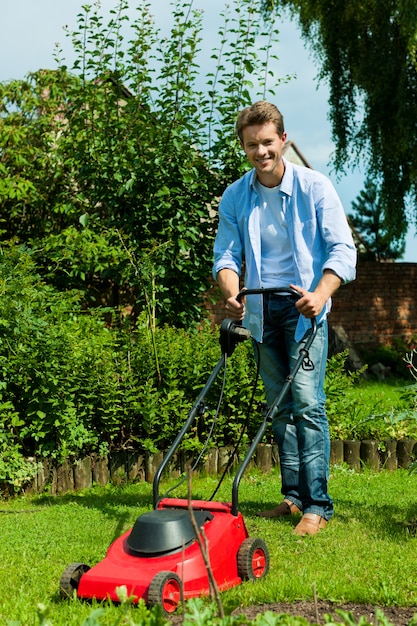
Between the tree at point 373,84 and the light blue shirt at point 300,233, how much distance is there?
460 inches

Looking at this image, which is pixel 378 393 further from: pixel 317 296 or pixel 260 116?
pixel 260 116

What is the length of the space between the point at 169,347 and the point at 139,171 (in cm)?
246

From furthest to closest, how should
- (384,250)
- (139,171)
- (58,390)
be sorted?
(384,250)
(139,171)
(58,390)

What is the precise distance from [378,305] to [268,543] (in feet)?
45.5

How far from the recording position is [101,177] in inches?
327

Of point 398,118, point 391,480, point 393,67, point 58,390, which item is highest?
point 393,67

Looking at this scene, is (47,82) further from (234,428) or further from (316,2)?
(316,2)

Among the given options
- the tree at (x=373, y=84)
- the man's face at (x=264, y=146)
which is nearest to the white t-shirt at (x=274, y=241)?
the man's face at (x=264, y=146)

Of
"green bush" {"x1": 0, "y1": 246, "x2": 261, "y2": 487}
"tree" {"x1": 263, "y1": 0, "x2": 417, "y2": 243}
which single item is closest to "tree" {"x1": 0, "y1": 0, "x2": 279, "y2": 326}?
"green bush" {"x1": 0, "y1": 246, "x2": 261, "y2": 487}

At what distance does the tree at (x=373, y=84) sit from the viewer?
15508 millimetres

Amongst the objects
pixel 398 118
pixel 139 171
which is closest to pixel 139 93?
pixel 139 171

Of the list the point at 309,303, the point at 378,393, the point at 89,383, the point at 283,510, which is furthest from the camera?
the point at 378,393

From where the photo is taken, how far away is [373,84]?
1579 cm

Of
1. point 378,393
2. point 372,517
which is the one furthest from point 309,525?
point 378,393
